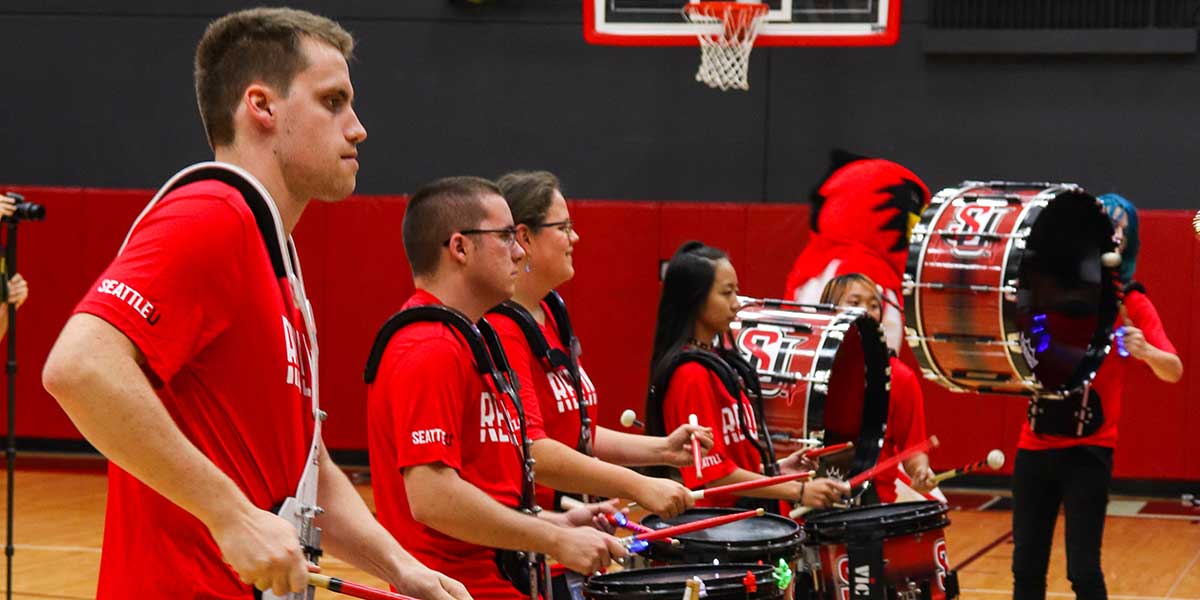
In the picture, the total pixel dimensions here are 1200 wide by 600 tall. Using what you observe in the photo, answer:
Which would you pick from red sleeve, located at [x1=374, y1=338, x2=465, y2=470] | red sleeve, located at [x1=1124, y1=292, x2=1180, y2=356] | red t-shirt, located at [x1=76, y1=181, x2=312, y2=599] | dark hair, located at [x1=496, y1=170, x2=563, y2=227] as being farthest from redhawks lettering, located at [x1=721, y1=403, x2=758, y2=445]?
red t-shirt, located at [x1=76, y1=181, x2=312, y2=599]

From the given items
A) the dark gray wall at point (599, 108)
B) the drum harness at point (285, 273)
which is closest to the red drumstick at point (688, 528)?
the drum harness at point (285, 273)

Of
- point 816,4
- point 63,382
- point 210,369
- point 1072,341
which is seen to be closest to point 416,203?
point 210,369

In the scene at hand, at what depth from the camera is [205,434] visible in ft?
7.23

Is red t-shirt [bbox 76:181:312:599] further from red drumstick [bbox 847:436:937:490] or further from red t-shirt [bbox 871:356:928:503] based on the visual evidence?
red t-shirt [bbox 871:356:928:503]

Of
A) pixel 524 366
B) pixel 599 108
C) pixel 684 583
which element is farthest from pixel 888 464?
pixel 599 108

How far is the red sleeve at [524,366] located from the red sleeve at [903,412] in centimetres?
243

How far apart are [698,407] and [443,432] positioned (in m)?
1.78

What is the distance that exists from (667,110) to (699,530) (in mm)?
7474

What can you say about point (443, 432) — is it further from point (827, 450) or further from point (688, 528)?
point (827, 450)

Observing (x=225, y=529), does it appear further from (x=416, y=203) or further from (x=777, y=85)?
(x=777, y=85)

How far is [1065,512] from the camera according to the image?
586 cm

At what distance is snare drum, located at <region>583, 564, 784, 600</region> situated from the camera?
3381 millimetres

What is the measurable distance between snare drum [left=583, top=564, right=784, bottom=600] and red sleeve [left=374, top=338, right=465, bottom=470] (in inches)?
19.3

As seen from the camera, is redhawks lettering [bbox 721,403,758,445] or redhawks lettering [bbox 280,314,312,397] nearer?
redhawks lettering [bbox 280,314,312,397]
